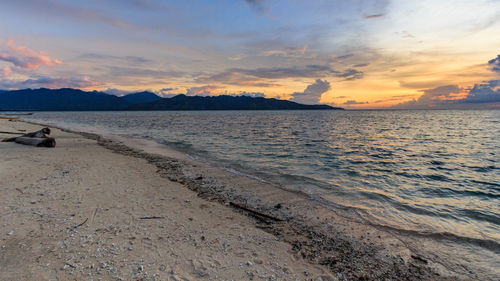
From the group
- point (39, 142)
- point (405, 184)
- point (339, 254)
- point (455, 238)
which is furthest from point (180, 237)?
point (39, 142)

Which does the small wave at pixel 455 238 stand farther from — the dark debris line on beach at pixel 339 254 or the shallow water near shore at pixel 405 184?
the dark debris line on beach at pixel 339 254

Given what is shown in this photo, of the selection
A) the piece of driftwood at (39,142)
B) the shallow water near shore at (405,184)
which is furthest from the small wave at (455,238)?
the piece of driftwood at (39,142)

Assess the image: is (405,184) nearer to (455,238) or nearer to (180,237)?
(455,238)

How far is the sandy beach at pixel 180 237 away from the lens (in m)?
4.54

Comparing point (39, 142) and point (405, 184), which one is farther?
point (39, 142)

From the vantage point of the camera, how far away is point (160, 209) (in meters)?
7.43

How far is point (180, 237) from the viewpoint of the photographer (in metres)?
5.80

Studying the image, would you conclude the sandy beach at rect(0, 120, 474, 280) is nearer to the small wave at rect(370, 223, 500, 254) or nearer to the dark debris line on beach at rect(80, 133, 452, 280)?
the dark debris line on beach at rect(80, 133, 452, 280)

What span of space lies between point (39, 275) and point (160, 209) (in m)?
3.50

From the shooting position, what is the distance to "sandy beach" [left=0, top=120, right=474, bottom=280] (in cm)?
454

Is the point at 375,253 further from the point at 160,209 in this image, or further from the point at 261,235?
the point at 160,209

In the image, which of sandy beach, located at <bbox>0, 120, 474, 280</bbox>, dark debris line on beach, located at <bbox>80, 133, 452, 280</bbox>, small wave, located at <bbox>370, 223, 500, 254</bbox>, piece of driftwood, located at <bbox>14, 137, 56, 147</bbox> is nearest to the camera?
sandy beach, located at <bbox>0, 120, 474, 280</bbox>

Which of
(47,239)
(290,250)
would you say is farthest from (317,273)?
(47,239)

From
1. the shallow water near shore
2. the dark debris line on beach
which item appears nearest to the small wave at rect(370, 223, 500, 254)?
the shallow water near shore
